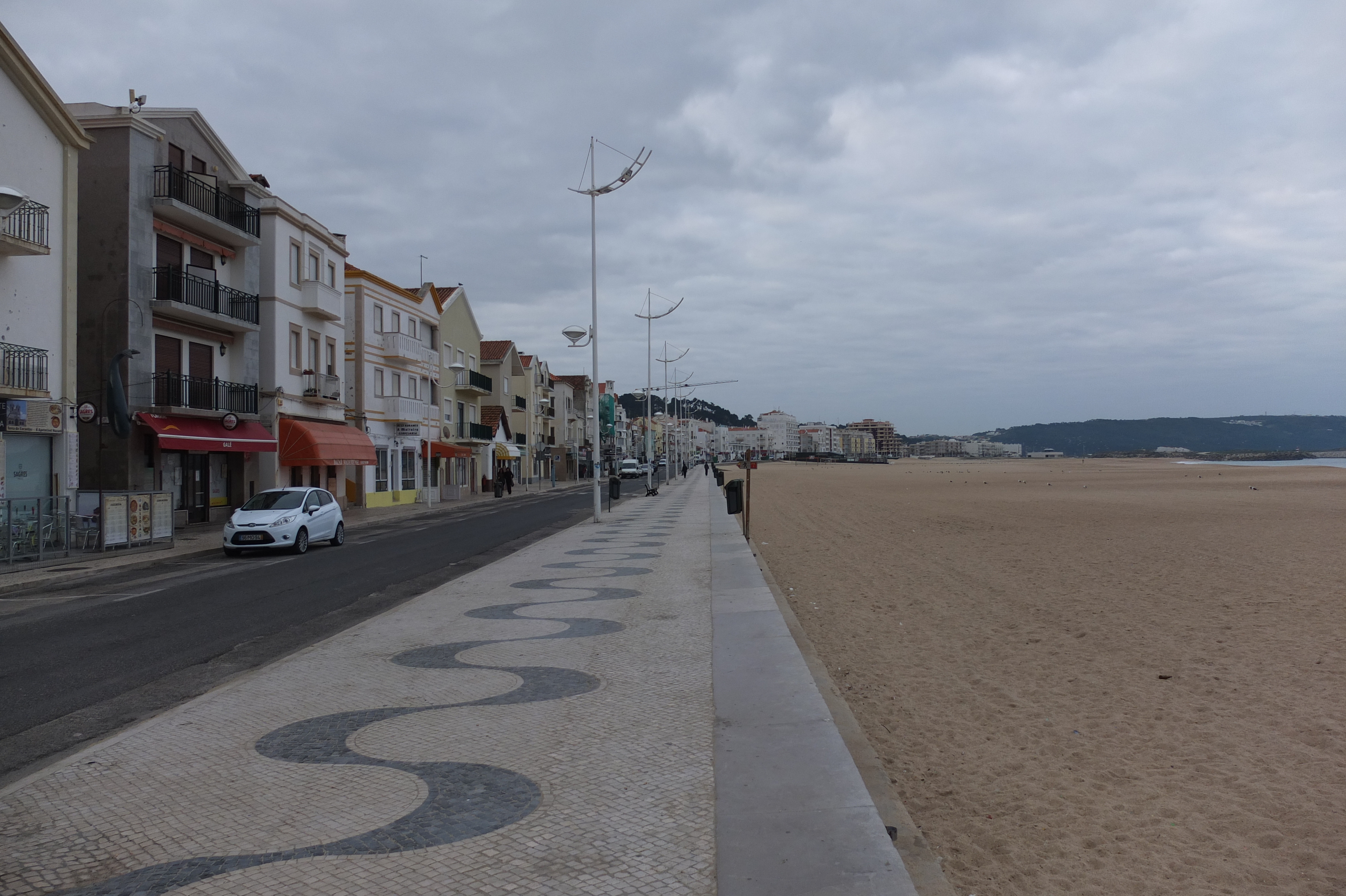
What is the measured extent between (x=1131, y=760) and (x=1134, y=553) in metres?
12.7

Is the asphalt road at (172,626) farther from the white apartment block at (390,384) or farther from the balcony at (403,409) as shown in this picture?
the balcony at (403,409)

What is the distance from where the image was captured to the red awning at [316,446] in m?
31.3

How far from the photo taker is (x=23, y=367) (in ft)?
65.2

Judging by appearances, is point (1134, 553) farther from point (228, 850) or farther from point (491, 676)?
point (228, 850)

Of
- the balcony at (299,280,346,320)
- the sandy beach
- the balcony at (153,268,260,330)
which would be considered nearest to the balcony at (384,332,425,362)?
the balcony at (299,280,346,320)

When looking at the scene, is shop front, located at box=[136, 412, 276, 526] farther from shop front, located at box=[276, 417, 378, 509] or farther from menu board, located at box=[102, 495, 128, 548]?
menu board, located at box=[102, 495, 128, 548]

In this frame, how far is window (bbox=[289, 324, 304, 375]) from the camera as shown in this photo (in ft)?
108

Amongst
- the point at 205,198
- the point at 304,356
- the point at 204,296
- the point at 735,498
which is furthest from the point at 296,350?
the point at 735,498

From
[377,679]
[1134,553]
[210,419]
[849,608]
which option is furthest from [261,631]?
[210,419]

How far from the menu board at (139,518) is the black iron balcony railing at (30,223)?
237 inches

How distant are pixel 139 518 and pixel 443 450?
2527 centimetres

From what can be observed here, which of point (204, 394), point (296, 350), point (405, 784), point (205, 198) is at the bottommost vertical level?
point (405, 784)

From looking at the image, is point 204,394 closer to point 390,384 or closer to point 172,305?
point 172,305

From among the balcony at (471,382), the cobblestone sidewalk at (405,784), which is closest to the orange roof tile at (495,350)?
the balcony at (471,382)
